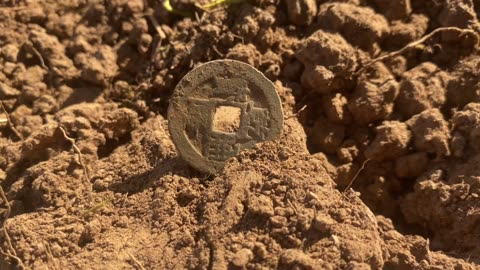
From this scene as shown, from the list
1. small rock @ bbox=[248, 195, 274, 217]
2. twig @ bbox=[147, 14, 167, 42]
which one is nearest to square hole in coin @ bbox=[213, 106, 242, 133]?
small rock @ bbox=[248, 195, 274, 217]

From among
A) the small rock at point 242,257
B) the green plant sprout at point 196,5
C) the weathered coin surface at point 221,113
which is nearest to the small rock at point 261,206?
the small rock at point 242,257

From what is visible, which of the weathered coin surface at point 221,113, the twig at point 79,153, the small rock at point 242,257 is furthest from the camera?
the twig at point 79,153

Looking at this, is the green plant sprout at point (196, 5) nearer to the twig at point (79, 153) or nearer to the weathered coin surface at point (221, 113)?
the weathered coin surface at point (221, 113)

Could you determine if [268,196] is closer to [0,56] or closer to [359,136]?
[359,136]

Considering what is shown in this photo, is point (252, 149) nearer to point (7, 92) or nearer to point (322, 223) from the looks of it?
point (322, 223)

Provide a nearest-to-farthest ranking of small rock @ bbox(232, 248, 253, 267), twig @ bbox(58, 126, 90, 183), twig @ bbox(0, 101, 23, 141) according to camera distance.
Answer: small rock @ bbox(232, 248, 253, 267) < twig @ bbox(58, 126, 90, 183) < twig @ bbox(0, 101, 23, 141)

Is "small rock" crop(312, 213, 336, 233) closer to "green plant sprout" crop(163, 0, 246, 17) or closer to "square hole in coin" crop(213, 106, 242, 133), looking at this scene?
"square hole in coin" crop(213, 106, 242, 133)

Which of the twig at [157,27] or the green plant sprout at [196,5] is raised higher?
the green plant sprout at [196,5]

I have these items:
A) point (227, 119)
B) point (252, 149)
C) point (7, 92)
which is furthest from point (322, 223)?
point (7, 92)
